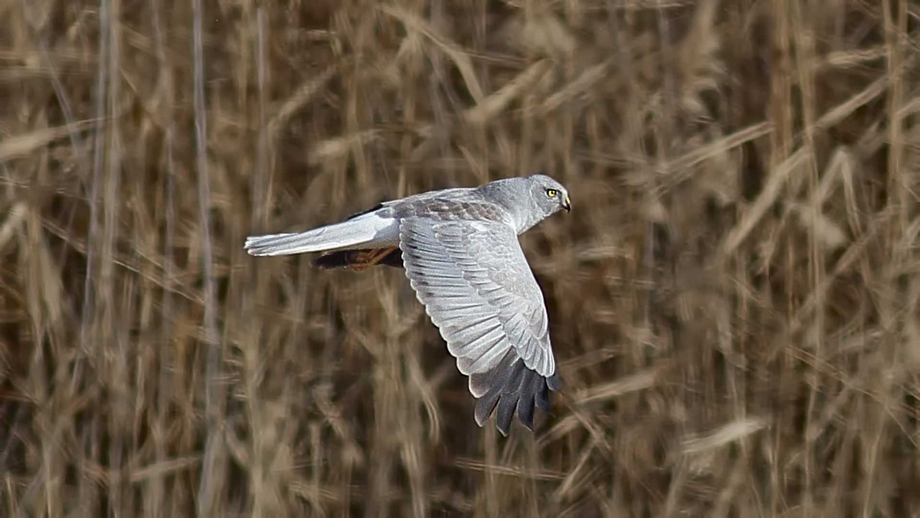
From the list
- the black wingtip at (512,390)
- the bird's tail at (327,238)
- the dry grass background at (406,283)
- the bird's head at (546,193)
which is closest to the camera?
the black wingtip at (512,390)

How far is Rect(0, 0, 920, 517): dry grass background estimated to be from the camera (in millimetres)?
3055

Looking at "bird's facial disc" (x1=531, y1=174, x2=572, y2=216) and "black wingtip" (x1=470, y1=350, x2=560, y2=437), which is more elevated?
"bird's facial disc" (x1=531, y1=174, x2=572, y2=216)

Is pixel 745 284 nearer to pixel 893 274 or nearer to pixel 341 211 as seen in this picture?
pixel 893 274

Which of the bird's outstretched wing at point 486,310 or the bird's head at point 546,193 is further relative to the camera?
the bird's head at point 546,193

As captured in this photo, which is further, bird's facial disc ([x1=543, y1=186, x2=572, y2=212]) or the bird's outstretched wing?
bird's facial disc ([x1=543, y1=186, x2=572, y2=212])

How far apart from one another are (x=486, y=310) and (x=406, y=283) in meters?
0.79

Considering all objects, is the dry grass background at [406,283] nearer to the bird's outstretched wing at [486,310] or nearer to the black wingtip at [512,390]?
the bird's outstretched wing at [486,310]

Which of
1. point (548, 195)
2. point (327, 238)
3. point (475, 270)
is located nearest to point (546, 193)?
point (548, 195)

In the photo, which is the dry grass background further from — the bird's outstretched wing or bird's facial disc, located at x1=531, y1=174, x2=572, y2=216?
the bird's outstretched wing

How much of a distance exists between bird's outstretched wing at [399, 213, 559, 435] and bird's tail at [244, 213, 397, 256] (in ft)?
0.19

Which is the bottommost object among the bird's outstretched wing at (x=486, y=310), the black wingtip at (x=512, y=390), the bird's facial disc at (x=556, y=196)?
the black wingtip at (x=512, y=390)

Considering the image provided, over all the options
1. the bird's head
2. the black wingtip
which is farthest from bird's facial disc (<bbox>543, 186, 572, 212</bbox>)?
the black wingtip

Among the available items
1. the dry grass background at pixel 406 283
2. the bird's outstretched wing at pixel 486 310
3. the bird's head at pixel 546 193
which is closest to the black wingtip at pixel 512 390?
the bird's outstretched wing at pixel 486 310

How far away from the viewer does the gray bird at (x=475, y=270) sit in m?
2.35
